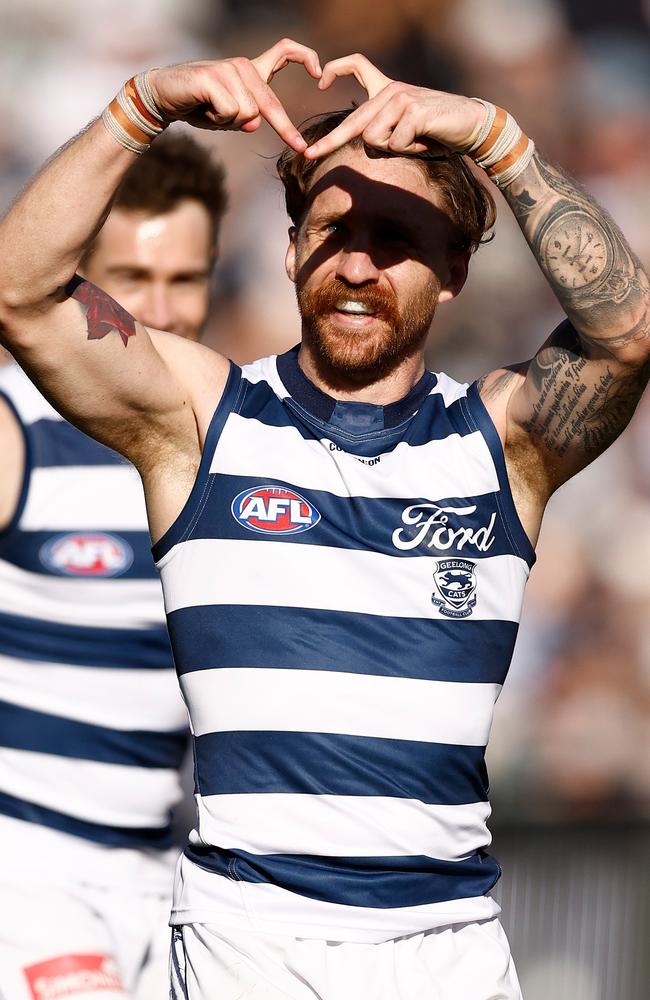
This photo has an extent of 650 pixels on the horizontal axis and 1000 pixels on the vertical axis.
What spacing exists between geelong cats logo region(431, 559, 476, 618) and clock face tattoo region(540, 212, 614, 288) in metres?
0.53

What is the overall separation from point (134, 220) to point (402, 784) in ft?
6.50

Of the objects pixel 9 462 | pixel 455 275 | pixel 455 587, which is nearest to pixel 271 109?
pixel 455 275

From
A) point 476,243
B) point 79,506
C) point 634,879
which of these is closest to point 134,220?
point 79,506

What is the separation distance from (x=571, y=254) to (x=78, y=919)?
1.74 m

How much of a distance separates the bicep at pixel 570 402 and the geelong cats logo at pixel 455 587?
292 mm

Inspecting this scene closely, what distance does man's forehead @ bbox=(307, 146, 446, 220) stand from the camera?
259 cm

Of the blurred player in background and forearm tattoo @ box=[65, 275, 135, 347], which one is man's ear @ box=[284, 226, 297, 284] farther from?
the blurred player in background

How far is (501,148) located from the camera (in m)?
2.39

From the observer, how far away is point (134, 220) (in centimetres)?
380

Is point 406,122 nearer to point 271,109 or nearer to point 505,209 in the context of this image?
point 271,109

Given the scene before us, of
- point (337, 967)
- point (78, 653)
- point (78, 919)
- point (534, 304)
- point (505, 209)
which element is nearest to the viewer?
point (337, 967)

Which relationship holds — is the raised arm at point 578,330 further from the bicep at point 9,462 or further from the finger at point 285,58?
the bicep at point 9,462

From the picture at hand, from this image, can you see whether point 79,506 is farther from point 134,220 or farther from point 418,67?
point 418,67

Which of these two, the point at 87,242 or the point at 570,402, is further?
the point at 570,402
